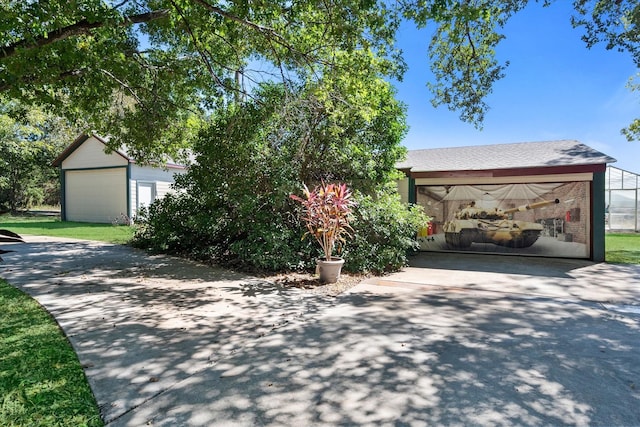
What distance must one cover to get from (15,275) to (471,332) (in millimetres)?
7876

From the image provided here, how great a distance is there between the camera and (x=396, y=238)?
823 cm

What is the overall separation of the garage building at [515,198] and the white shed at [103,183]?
37.6 feet

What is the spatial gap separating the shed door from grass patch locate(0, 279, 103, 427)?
1404cm

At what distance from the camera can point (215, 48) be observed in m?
8.03

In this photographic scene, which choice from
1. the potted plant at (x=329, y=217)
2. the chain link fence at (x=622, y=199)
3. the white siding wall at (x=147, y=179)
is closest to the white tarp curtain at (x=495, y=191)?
the potted plant at (x=329, y=217)

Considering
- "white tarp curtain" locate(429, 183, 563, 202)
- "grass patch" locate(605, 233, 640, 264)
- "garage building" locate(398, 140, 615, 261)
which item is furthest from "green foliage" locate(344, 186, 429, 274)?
"grass patch" locate(605, 233, 640, 264)

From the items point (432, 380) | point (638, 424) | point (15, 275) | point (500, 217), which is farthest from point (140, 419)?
point (500, 217)

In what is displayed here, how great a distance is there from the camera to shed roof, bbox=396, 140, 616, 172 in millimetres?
9656

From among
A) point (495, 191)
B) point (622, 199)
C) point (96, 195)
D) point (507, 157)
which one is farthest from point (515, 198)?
point (96, 195)

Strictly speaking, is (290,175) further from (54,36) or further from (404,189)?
(404,189)

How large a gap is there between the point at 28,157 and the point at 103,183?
10129mm

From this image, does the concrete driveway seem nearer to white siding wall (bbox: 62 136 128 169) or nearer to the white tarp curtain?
the white tarp curtain

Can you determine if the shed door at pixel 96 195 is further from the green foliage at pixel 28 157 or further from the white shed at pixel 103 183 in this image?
the green foliage at pixel 28 157

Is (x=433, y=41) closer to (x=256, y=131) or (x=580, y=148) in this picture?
(x=256, y=131)
